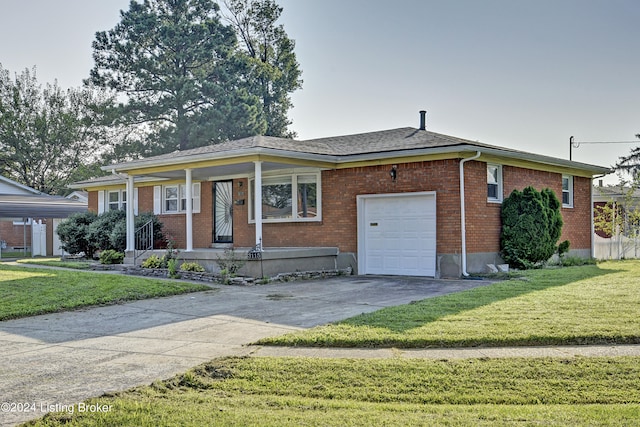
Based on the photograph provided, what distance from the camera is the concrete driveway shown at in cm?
546

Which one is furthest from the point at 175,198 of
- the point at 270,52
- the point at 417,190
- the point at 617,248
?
the point at 270,52

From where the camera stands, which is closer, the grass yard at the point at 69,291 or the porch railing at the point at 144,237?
the grass yard at the point at 69,291

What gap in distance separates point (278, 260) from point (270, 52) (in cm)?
2963

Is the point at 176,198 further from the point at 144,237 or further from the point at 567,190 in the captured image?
the point at 567,190

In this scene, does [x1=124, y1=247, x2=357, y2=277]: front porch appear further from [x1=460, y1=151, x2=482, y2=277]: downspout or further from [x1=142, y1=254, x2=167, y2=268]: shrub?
[x1=460, y1=151, x2=482, y2=277]: downspout

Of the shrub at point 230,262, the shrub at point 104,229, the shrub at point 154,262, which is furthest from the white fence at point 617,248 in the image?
the shrub at point 104,229

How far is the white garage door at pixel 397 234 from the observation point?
14555 millimetres

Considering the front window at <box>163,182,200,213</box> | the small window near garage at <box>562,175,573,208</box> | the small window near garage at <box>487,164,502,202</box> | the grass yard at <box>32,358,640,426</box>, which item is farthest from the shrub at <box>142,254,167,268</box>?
the small window near garage at <box>562,175,573,208</box>

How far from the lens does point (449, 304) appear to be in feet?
30.2

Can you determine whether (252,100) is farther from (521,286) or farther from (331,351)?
(331,351)

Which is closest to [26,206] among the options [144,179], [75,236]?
[75,236]

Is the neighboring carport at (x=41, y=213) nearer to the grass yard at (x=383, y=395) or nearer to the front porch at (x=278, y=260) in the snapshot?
the front porch at (x=278, y=260)

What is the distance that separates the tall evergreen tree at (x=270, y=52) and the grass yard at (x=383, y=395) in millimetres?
34308

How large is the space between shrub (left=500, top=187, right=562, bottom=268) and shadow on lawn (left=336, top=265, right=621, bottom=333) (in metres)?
1.90
